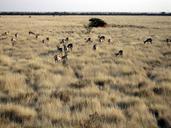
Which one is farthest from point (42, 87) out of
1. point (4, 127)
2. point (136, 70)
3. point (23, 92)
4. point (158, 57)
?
point (158, 57)

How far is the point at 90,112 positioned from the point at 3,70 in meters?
6.82

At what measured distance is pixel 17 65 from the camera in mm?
14930

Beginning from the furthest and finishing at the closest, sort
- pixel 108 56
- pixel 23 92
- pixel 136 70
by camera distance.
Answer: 1. pixel 108 56
2. pixel 136 70
3. pixel 23 92

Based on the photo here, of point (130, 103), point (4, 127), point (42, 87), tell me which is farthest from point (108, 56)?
point (4, 127)

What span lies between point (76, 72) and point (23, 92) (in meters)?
4.27

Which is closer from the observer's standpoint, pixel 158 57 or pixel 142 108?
pixel 142 108

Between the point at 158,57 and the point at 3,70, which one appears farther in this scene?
the point at 158,57

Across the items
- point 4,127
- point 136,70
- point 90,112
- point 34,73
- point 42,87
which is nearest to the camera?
point 4,127

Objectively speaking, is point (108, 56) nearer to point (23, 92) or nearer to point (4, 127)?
point (23, 92)

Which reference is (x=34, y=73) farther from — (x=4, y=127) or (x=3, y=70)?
(x=4, y=127)

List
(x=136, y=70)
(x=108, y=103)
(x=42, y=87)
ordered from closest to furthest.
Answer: (x=108, y=103), (x=42, y=87), (x=136, y=70)

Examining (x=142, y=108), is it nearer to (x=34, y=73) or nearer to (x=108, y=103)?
(x=108, y=103)

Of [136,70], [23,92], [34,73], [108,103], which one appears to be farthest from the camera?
[136,70]

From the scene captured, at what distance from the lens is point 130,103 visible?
30.4 feet
